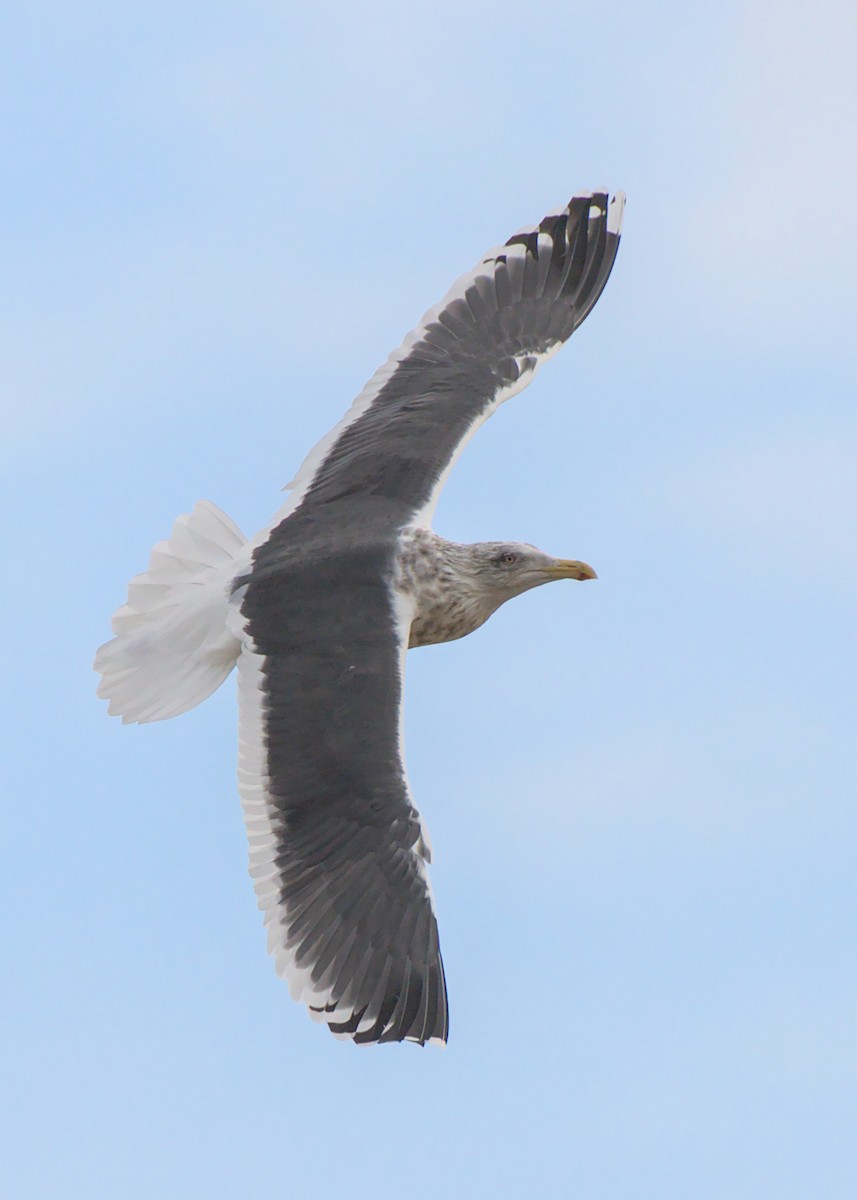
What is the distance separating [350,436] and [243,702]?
253cm

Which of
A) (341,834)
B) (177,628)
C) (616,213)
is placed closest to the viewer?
(341,834)

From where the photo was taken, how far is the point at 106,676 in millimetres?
12305

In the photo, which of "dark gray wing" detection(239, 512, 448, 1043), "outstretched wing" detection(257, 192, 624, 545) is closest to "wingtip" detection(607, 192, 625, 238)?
"outstretched wing" detection(257, 192, 624, 545)

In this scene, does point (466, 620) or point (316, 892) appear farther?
point (466, 620)

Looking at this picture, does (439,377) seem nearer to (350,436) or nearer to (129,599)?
(350,436)

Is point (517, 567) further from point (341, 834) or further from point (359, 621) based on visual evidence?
point (341, 834)

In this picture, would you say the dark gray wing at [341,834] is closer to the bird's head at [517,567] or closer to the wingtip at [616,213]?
the bird's head at [517,567]

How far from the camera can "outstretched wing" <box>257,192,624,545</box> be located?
12625 millimetres

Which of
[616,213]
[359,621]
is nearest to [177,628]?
[359,621]

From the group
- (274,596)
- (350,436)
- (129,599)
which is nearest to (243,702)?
(274,596)

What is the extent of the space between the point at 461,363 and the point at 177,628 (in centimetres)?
293

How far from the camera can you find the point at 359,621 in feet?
37.3

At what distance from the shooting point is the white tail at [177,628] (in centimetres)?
1195

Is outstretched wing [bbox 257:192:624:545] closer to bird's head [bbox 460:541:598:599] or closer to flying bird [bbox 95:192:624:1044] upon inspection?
flying bird [bbox 95:192:624:1044]
